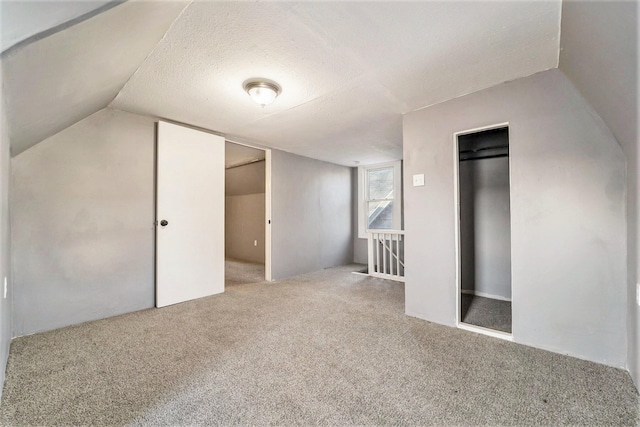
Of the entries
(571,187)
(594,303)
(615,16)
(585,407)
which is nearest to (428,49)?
(615,16)

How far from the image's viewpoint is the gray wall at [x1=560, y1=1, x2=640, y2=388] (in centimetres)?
114

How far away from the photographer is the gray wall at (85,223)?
2232 mm

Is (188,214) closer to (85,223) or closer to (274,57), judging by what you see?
(85,223)

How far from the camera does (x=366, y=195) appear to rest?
5.74 metres

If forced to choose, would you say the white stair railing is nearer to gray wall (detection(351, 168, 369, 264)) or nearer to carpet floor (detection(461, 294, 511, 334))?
gray wall (detection(351, 168, 369, 264))

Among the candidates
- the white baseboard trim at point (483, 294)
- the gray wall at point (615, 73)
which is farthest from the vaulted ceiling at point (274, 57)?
the white baseboard trim at point (483, 294)

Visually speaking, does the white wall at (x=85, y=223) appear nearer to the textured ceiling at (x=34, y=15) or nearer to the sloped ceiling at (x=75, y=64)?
the sloped ceiling at (x=75, y=64)

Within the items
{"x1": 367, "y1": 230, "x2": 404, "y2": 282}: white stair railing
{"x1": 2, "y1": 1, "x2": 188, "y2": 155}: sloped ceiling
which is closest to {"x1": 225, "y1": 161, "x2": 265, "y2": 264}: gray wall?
{"x1": 367, "y1": 230, "x2": 404, "y2": 282}: white stair railing

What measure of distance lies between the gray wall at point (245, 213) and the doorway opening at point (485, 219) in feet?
12.2

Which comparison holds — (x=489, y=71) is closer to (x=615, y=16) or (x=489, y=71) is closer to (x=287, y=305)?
(x=615, y=16)

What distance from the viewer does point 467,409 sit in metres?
1.34

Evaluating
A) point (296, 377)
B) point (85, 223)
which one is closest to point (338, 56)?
point (296, 377)

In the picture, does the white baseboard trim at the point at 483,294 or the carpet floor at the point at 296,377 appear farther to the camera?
the white baseboard trim at the point at 483,294

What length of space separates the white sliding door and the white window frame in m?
3.19
